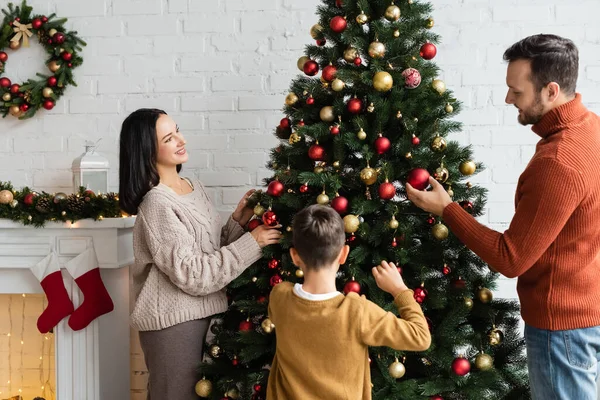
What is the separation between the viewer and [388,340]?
1628 millimetres

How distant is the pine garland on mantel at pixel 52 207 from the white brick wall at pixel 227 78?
0.40m

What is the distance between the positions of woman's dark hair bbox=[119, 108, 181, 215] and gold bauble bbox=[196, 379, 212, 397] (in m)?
0.66

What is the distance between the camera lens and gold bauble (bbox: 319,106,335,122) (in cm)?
204

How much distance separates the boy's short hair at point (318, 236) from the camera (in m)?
1.66

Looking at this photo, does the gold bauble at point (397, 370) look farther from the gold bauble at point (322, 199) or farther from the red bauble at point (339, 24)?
the red bauble at point (339, 24)

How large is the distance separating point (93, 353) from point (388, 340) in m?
Result: 1.62

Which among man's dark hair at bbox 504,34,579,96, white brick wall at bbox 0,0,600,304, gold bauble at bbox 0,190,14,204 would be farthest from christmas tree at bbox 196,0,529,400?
gold bauble at bbox 0,190,14,204

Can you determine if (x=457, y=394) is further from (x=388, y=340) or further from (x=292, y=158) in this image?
(x=292, y=158)

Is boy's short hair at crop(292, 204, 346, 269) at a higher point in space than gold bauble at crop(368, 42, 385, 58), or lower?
lower

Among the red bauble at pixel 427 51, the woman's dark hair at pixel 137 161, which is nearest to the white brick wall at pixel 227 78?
the woman's dark hair at pixel 137 161

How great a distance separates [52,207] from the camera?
8.69 feet

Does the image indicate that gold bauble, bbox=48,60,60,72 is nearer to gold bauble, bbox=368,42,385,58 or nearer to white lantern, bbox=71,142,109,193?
white lantern, bbox=71,142,109,193

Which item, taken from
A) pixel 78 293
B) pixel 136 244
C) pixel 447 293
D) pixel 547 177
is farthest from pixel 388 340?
pixel 78 293

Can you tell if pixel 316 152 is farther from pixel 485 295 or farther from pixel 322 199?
pixel 485 295
